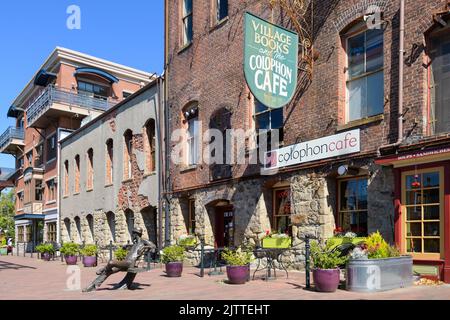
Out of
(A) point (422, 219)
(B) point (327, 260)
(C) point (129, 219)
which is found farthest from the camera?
(C) point (129, 219)

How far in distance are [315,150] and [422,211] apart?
3.29 meters

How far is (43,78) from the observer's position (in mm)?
35094

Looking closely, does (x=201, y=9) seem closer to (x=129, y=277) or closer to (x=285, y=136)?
(x=285, y=136)

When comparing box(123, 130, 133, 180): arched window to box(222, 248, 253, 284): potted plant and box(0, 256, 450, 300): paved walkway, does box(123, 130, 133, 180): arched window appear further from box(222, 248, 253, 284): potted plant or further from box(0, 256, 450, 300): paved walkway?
box(222, 248, 253, 284): potted plant

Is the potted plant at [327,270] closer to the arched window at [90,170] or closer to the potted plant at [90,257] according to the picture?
the potted plant at [90,257]

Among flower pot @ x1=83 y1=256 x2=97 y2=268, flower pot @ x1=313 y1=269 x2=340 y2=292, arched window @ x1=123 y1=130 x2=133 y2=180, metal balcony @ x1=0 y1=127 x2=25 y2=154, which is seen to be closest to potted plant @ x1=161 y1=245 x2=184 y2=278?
flower pot @ x1=313 y1=269 x2=340 y2=292

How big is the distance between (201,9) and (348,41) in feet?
23.4

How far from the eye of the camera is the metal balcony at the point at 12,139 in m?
41.1

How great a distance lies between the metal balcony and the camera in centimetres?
4106

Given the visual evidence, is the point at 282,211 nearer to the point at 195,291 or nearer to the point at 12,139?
the point at 195,291

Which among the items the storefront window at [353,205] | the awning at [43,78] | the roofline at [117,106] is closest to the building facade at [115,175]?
the roofline at [117,106]

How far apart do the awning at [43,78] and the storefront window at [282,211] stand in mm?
25099

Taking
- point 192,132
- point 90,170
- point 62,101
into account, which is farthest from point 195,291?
point 62,101
